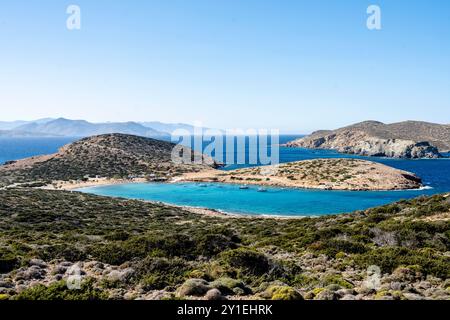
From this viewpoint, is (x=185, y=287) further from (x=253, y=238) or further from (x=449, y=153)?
(x=449, y=153)

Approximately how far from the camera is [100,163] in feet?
325

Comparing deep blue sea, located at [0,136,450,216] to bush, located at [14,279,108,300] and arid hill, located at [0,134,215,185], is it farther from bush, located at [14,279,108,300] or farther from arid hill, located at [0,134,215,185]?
bush, located at [14,279,108,300]

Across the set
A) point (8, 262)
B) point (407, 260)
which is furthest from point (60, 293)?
point (407, 260)

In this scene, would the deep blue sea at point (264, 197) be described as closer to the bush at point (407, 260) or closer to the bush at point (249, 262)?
the bush at point (407, 260)

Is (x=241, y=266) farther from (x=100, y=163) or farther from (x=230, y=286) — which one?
(x=100, y=163)

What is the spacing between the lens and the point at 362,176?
7956 centimetres

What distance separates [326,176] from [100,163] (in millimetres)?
63427

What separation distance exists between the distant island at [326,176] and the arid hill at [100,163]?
50.0 ft

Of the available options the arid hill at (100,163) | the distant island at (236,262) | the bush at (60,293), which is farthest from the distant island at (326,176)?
the bush at (60,293)

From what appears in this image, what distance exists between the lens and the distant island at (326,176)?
75438mm

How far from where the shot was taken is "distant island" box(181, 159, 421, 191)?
75438 millimetres

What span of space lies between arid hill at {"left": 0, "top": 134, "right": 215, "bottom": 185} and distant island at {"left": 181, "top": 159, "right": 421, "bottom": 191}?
1524 cm

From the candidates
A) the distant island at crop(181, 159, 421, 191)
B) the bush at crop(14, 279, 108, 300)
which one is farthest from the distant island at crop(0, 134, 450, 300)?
the distant island at crop(181, 159, 421, 191)

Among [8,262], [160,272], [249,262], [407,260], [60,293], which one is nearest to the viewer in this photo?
[60,293]
